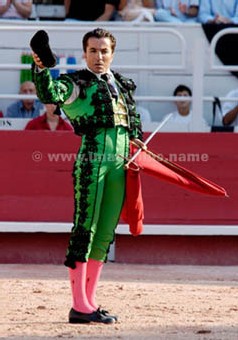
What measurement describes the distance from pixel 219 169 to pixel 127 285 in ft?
5.57

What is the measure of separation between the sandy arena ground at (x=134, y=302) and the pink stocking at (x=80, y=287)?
8 centimetres

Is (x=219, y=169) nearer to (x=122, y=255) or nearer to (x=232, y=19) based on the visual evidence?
(x=122, y=255)

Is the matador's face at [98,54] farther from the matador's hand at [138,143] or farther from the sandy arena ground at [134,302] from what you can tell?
the sandy arena ground at [134,302]

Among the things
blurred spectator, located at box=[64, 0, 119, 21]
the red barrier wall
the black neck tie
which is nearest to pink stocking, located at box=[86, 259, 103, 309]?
the black neck tie

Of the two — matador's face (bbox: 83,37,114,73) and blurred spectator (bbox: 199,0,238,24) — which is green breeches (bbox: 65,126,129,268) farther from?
blurred spectator (bbox: 199,0,238,24)

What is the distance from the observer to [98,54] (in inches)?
217

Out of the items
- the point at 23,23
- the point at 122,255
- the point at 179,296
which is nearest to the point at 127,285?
the point at 179,296

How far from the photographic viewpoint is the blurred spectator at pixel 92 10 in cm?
998

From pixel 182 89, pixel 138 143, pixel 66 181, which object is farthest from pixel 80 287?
pixel 182 89

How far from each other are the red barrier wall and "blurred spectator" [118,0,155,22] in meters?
1.46

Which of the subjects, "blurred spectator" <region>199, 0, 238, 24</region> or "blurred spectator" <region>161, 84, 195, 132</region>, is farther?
"blurred spectator" <region>199, 0, 238, 24</region>

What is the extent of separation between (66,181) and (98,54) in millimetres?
3450

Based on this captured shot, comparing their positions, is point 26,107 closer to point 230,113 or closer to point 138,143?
point 230,113

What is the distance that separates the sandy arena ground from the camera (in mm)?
5453
